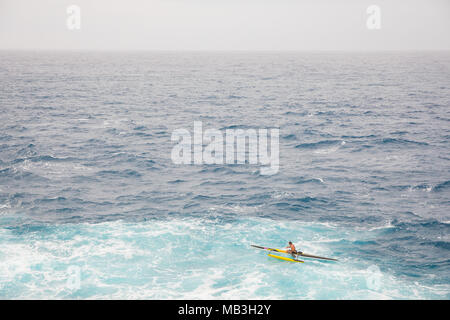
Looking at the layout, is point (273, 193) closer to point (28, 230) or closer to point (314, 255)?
point (314, 255)

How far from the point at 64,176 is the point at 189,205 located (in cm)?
2060

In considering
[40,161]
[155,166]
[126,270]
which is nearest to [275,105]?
[155,166]

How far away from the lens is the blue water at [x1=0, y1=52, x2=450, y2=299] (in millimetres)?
33719

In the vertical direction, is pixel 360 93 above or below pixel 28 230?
above

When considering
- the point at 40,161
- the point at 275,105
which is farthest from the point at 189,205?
the point at 275,105

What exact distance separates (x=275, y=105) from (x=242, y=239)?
7569 cm

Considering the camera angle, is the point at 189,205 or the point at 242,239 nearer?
the point at 242,239

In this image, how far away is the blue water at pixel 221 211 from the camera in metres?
33.7

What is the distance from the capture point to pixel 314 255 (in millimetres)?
36625

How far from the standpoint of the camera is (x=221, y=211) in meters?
46.3
